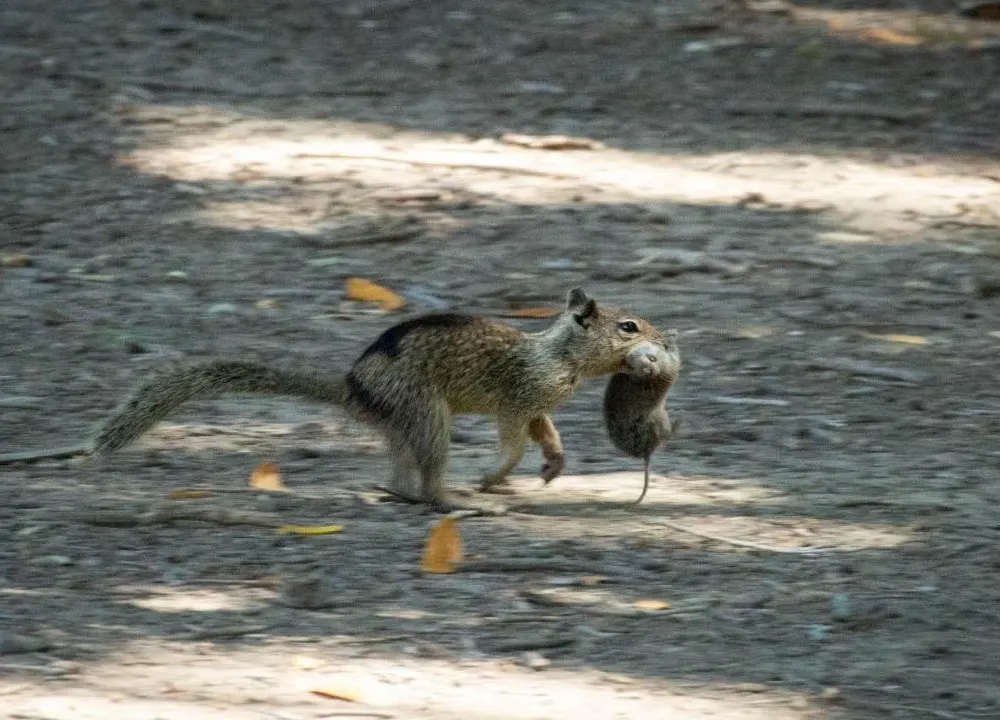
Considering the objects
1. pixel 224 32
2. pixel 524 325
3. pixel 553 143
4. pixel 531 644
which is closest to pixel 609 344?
pixel 531 644

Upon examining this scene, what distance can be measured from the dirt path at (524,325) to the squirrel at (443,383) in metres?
0.20

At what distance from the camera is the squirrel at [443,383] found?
18.3ft

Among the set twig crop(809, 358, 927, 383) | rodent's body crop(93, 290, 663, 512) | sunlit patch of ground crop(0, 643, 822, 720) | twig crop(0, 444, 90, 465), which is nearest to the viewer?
sunlit patch of ground crop(0, 643, 822, 720)

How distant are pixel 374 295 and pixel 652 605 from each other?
3.58m

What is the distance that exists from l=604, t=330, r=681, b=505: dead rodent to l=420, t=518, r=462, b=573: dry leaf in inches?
31.1

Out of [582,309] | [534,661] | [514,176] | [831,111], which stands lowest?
[534,661]

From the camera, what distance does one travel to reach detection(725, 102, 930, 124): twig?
1088cm

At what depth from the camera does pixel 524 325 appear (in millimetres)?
7824

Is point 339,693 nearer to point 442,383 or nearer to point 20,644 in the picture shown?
point 20,644

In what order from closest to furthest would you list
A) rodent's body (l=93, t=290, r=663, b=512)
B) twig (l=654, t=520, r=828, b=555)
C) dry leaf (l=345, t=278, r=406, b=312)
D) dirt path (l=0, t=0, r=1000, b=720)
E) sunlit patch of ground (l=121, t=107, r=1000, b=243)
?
dirt path (l=0, t=0, r=1000, b=720)
twig (l=654, t=520, r=828, b=555)
rodent's body (l=93, t=290, r=663, b=512)
dry leaf (l=345, t=278, r=406, b=312)
sunlit patch of ground (l=121, t=107, r=1000, b=243)

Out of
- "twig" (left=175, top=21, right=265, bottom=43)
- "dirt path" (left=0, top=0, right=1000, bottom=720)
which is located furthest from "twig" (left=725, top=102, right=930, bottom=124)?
"twig" (left=175, top=21, right=265, bottom=43)

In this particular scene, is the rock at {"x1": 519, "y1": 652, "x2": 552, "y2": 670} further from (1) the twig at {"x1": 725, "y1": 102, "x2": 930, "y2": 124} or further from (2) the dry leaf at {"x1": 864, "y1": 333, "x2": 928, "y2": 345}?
(1) the twig at {"x1": 725, "y1": 102, "x2": 930, "y2": 124}

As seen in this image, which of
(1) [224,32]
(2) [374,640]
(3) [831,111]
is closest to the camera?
(2) [374,640]

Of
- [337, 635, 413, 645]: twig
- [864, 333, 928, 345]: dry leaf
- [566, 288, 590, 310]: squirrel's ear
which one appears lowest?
[337, 635, 413, 645]: twig
